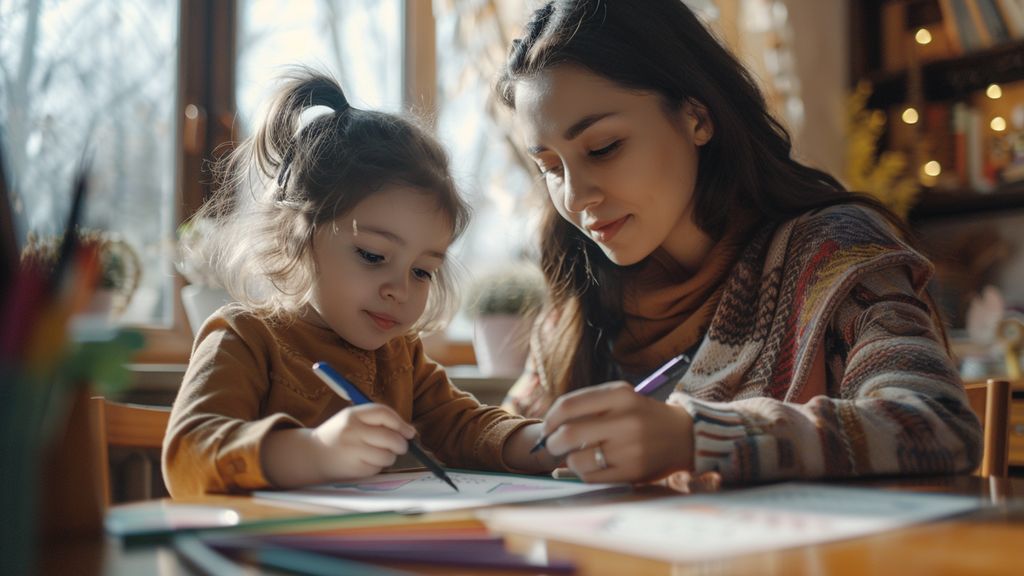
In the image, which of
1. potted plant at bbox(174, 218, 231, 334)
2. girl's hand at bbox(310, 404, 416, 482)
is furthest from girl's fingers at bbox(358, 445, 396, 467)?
potted plant at bbox(174, 218, 231, 334)

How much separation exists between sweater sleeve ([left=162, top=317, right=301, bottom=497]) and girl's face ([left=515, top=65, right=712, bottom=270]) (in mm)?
465

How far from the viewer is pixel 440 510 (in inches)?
26.0

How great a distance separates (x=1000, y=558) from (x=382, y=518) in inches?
14.1

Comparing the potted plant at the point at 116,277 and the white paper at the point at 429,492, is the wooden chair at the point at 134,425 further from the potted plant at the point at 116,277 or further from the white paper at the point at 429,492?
the potted plant at the point at 116,277

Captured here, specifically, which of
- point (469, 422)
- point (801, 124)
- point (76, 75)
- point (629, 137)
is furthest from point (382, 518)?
point (801, 124)

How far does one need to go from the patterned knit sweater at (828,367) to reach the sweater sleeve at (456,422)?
0.81 feet

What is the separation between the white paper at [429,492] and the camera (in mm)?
699

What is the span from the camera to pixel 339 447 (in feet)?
2.56

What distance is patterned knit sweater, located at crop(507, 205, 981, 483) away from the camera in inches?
30.3

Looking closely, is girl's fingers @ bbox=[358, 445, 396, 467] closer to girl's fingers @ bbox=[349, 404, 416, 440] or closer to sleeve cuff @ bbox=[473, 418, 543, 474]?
girl's fingers @ bbox=[349, 404, 416, 440]

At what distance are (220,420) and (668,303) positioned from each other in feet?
2.36

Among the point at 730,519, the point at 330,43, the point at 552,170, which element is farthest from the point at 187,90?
the point at 730,519

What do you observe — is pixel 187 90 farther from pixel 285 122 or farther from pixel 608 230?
pixel 608 230

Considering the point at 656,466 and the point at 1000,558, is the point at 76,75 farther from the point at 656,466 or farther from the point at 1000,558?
the point at 1000,558
